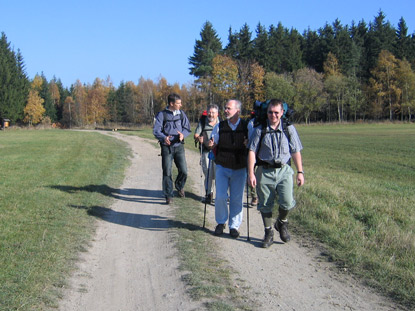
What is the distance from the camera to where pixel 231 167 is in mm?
6125

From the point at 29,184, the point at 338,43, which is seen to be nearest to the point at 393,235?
the point at 29,184

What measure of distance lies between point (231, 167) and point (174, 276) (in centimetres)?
215

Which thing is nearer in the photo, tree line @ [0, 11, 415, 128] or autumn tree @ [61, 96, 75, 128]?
tree line @ [0, 11, 415, 128]

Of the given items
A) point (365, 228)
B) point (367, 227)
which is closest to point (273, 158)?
point (365, 228)

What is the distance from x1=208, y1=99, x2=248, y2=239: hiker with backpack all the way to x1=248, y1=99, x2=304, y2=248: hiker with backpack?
542 millimetres

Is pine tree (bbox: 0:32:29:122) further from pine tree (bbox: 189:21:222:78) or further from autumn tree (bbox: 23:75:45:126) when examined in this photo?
pine tree (bbox: 189:21:222:78)

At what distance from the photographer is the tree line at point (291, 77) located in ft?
218

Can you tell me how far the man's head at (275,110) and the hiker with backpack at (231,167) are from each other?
82 cm

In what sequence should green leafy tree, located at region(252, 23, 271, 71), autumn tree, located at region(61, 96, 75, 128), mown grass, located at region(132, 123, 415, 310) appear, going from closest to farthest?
mown grass, located at region(132, 123, 415, 310)
green leafy tree, located at region(252, 23, 271, 71)
autumn tree, located at region(61, 96, 75, 128)

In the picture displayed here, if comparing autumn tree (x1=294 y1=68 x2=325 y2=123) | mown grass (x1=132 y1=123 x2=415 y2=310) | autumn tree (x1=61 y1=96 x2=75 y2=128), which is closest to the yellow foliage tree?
autumn tree (x1=61 y1=96 x2=75 y2=128)

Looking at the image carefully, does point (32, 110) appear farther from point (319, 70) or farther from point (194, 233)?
point (194, 233)

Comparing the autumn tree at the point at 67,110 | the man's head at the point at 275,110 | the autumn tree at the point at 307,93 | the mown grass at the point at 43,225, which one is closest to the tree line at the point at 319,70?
the autumn tree at the point at 307,93

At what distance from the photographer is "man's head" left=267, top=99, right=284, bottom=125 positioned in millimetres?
5301

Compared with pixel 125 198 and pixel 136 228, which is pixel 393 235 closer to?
pixel 136 228
